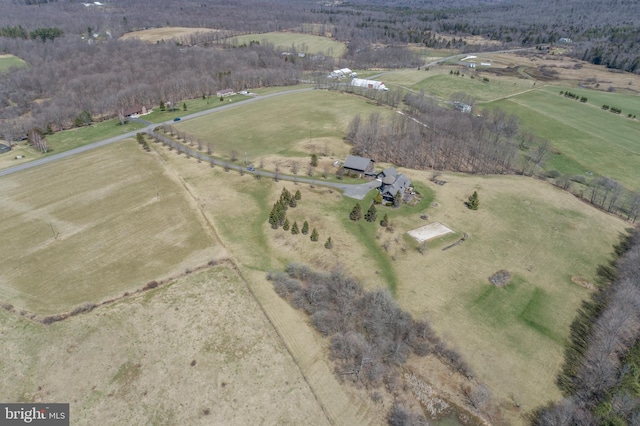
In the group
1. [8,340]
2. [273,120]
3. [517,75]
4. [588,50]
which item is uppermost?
[588,50]

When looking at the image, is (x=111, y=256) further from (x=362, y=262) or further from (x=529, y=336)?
(x=529, y=336)

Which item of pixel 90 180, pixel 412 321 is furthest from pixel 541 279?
pixel 90 180

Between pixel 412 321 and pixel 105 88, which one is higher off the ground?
pixel 105 88

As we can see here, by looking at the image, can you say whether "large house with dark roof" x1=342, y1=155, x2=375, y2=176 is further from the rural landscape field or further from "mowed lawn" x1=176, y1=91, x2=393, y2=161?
"mowed lawn" x1=176, y1=91, x2=393, y2=161

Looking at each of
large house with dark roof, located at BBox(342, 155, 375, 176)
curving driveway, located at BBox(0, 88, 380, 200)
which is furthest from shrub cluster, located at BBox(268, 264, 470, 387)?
Result: large house with dark roof, located at BBox(342, 155, 375, 176)

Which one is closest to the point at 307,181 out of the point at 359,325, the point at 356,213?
the point at 356,213

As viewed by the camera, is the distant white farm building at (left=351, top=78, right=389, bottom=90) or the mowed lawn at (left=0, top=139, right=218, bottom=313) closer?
the mowed lawn at (left=0, top=139, right=218, bottom=313)

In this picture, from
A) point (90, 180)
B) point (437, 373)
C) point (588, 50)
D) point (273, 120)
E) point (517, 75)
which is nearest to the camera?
point (437, 373)
